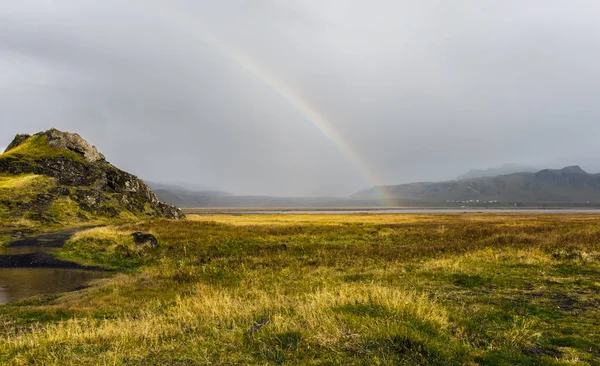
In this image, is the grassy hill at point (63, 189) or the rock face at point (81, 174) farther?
the rock face at point (81, 174)

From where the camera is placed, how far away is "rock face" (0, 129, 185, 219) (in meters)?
70.4

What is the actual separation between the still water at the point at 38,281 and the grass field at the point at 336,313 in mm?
2083

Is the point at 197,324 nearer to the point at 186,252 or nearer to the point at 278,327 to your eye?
the point at 278,327

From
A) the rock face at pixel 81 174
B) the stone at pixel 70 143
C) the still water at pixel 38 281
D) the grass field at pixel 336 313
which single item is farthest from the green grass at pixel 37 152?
the grass field at pixel 336 313

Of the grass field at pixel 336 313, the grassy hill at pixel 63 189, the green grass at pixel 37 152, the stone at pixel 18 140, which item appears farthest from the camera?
the stone at pixel 18 140

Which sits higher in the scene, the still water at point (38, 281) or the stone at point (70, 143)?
the stone at point (70, 143)

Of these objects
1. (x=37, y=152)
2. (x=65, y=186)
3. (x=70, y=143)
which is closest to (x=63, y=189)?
(x=65, y=186)

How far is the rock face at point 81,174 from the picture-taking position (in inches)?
2771

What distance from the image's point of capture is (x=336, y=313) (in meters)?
9.98

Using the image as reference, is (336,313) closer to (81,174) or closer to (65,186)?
(65,186)

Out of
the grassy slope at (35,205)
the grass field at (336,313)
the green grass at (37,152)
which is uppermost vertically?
the green grass at (37,152)

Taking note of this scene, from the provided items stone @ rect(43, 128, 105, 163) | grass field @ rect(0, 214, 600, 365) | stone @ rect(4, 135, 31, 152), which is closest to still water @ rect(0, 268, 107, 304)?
grass field @ rect(0, 214, 600, 365)

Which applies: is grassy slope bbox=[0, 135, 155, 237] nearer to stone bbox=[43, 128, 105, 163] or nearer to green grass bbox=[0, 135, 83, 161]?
green grass bbox=[0, 135, 83, 161]

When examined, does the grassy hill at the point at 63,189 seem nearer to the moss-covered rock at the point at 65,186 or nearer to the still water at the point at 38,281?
the moss-covered rock at the point at 65,186
